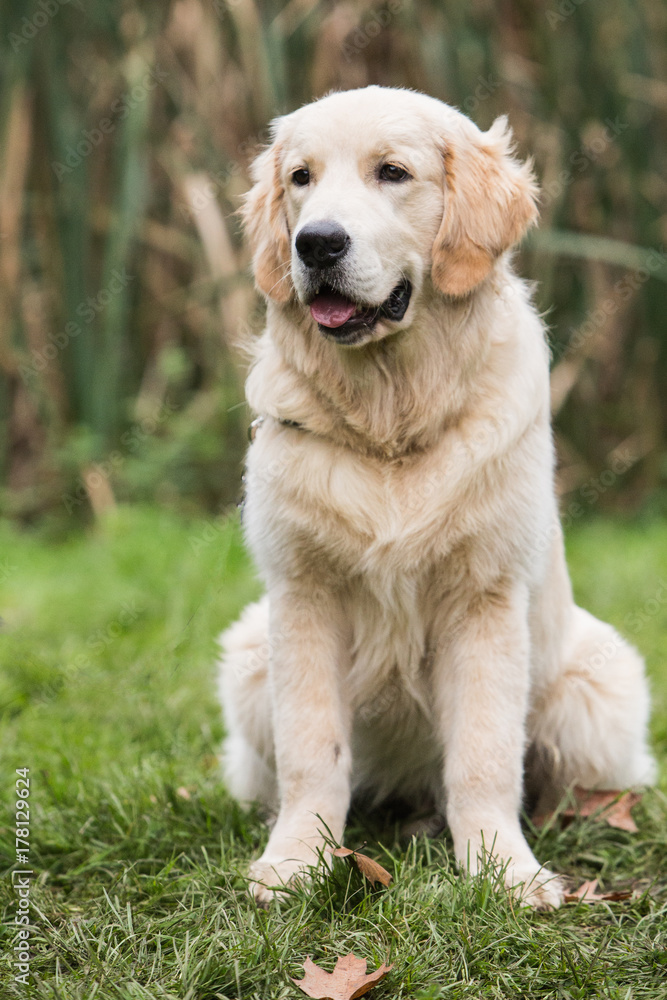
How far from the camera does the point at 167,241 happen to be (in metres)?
6.91

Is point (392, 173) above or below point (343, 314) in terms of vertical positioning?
above

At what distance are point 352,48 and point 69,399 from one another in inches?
108

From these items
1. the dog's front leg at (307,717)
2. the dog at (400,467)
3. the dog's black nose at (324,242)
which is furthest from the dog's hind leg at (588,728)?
the dog's black nose at (324,242)

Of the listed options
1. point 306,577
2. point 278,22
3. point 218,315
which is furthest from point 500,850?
point 278,22

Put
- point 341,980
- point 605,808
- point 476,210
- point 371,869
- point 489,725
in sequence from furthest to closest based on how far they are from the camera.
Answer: point 605,808 → point 476,210 → point 489,725 → point 371,869 → point 341,980

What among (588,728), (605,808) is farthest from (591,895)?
(588,728)

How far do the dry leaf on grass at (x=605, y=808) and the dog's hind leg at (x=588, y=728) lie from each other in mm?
28

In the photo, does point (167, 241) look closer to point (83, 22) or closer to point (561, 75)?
point (83, 22)

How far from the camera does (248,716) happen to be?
2725 millimetres

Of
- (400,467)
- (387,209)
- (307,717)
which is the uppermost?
(387,209)

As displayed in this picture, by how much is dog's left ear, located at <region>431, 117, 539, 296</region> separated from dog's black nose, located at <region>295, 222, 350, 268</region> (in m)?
0.26

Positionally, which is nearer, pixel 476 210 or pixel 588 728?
pixel 476 210

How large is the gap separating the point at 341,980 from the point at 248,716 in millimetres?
1028

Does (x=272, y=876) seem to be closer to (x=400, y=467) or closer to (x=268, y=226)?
(x=400, y=467)
